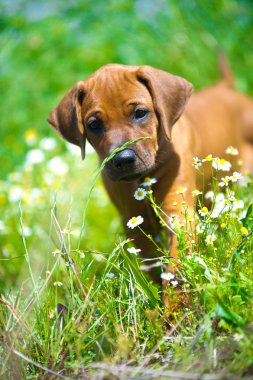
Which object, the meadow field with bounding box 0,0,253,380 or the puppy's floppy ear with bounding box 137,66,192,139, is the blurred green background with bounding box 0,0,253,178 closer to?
the meadow field with bounding box 0,0,253,380

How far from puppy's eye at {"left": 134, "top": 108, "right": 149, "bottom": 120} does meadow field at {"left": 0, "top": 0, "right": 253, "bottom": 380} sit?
412 millimetres

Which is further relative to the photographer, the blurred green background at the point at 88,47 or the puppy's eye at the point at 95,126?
the blurred green background at the point at 88,47

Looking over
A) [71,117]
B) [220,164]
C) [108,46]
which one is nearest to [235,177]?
[220,164]

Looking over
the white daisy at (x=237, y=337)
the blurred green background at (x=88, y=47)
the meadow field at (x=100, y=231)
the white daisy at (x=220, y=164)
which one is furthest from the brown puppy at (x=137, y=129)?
the blurred green background at (x=88, y=47)

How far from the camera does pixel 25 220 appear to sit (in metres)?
5.07

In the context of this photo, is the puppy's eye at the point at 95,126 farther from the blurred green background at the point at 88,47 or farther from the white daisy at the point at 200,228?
the blurred green background at the point at 88,47

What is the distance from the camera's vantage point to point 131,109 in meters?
3.82

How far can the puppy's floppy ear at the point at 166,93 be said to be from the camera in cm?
383

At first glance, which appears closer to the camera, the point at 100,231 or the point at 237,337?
the point at 237,337

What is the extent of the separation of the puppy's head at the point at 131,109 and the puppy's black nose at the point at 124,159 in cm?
2

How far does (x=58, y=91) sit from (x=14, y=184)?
1944 mm

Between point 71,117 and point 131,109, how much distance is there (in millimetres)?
463

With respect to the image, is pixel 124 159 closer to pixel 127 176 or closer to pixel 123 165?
pixel 123 165

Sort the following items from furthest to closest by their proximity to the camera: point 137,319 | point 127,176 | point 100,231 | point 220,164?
point 100,231 < point 127,176 < point 220,164 < point 137,319
